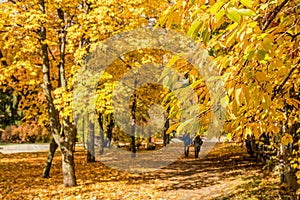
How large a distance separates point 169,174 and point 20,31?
912 centimetres

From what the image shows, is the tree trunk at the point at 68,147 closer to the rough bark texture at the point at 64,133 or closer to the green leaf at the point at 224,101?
the rough bark texture at the point at 64,133

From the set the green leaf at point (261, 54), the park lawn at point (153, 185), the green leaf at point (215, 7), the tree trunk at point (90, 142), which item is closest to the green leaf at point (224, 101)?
the green leaf at point (261, 54)

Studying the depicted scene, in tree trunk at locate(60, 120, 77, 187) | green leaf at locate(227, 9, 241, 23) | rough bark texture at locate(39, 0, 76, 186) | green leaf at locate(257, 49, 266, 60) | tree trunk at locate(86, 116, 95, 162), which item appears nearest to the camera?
green leaf at locate(227, 9, 241, 23)

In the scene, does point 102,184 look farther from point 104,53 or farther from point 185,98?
point 185,98

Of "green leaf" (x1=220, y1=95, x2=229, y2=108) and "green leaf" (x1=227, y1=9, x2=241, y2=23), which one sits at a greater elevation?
"green leaf" (x1=227, y1=9, x2=241, y2=23)

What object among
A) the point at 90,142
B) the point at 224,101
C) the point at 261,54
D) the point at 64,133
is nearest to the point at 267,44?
the point at 261,54

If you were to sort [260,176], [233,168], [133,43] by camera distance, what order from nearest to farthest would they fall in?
1. [133,43]
2. [260,176]
3. [233,168]

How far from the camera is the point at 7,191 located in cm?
1157

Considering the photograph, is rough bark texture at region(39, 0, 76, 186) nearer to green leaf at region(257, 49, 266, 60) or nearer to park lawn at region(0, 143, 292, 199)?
park lawn at region(0, 143, 292, 199)

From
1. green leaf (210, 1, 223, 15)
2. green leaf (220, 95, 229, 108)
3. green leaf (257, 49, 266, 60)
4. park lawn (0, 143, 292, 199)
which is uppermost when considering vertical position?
green leaf (210, 1, 223, 15)

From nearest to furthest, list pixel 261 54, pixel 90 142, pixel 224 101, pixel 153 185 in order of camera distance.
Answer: pixel 261 54, pixel 224 101, pixel 153 185, pixel 90 142

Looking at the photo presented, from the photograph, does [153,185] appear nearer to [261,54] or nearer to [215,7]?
[261,54]

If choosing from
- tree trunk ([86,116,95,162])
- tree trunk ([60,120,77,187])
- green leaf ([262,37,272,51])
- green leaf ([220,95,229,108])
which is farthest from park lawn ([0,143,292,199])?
green leaf ([262,37,272,51])

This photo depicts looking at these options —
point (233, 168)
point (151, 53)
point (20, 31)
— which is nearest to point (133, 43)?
point (151, 53)
